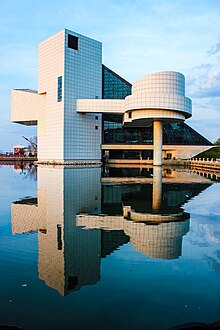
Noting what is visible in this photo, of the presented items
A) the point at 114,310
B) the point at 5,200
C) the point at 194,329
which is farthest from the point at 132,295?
the point at 5,200

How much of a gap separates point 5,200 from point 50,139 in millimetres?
44201

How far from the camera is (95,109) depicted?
55062 millimetres

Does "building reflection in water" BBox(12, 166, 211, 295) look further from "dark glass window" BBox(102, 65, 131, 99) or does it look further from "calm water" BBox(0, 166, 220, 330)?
"dark glass window" BBox(102, 65, 131, 99)

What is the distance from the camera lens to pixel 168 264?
710cm

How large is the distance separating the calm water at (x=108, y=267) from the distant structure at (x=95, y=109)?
3631cm

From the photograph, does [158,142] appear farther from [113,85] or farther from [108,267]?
[108,267]

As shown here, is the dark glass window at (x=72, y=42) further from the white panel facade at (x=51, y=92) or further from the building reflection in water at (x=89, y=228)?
the building reflection in water at (x=89, y=228)

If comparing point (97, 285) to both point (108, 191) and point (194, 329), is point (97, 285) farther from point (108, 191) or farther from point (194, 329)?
point (108, 191)

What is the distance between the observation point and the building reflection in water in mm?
6727

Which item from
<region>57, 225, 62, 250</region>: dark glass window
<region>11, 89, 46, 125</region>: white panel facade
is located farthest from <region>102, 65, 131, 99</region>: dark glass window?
<region>57, 225, 62, 250</region>: dark glass window

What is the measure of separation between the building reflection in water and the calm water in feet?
0.09

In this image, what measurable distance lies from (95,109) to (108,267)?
4982cm

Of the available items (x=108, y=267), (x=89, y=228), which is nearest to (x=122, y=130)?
(x=89, y=228)

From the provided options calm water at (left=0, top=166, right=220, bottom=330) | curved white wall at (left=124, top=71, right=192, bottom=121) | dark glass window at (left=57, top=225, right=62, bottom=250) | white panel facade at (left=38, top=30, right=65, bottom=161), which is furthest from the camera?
white panel facade at (left=38, top=30, right=65, bottom=161)
